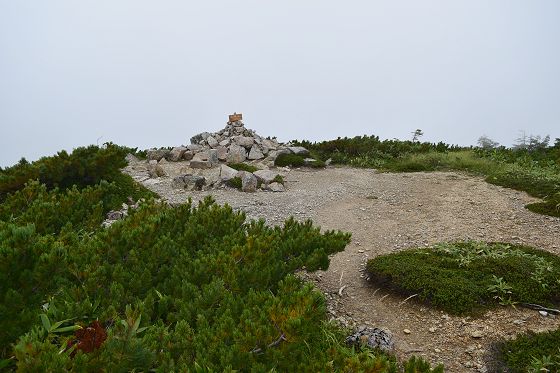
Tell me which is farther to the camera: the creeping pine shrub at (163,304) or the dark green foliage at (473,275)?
the dark green foliage at (473,275)

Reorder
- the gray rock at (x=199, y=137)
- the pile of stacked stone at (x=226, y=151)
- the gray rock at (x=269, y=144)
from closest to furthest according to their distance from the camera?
the pile of stacked stone at (x=226, y=151), the gray rock at (x=269, y=144), the gray rock at (x=199, y=137)

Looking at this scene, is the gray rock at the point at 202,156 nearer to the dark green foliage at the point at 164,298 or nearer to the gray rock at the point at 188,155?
the gray rock at the point at 188,155

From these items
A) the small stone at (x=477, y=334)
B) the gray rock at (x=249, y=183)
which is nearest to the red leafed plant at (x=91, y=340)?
the small stone at (x=477, y=334)

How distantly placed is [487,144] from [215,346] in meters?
25.3

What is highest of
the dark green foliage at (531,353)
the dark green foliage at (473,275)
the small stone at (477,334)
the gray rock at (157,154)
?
the gray rock at (157,154)

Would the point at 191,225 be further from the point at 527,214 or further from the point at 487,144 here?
the point at 487,144

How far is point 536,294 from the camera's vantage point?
20.4ft

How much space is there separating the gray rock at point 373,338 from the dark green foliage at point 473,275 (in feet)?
4.14

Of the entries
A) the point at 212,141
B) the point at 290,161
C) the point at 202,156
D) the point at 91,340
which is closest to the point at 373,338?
the point at 91,340

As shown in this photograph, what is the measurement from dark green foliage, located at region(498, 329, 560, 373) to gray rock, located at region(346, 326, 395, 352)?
4.19 ft

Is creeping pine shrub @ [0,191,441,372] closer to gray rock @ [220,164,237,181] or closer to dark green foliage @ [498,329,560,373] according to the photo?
dark green foliage @ [498,329,560,373]

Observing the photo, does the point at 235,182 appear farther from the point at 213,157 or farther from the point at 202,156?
the point at 202,156

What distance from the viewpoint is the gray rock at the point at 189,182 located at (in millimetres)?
15477

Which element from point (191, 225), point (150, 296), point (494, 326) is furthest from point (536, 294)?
point (150, 296)
